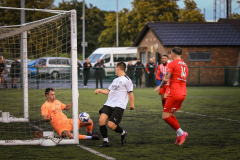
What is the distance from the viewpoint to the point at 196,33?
113 feet

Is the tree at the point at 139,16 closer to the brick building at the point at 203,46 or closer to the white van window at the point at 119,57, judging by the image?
the white van window at the point at 119,57

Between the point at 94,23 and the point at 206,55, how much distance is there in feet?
154

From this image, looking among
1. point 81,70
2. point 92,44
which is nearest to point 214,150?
point 81,70

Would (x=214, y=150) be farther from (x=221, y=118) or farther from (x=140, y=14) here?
(x=140, y=14)

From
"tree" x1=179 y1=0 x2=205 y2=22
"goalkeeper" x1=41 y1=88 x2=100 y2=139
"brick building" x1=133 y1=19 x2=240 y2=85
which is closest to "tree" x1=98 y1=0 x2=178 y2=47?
"tree" x1=179 y1=0 x2=205 y2=22

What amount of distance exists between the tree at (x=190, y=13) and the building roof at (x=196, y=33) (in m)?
20.9

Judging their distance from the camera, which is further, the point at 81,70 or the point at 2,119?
the point at 81,70

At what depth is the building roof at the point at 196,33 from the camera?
3297cm

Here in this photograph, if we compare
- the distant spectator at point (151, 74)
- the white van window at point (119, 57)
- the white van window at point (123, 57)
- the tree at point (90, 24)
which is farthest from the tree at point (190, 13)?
the distant spectator at point (151, 74)

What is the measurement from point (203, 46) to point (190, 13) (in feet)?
82.1

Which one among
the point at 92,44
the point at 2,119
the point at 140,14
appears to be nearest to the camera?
the point at 2,119

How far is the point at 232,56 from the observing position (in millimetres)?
33406

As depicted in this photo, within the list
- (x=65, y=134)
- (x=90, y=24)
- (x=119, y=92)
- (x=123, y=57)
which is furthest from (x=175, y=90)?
(x=90, y=24)

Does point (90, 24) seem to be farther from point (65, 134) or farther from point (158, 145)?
point (158, 145)
